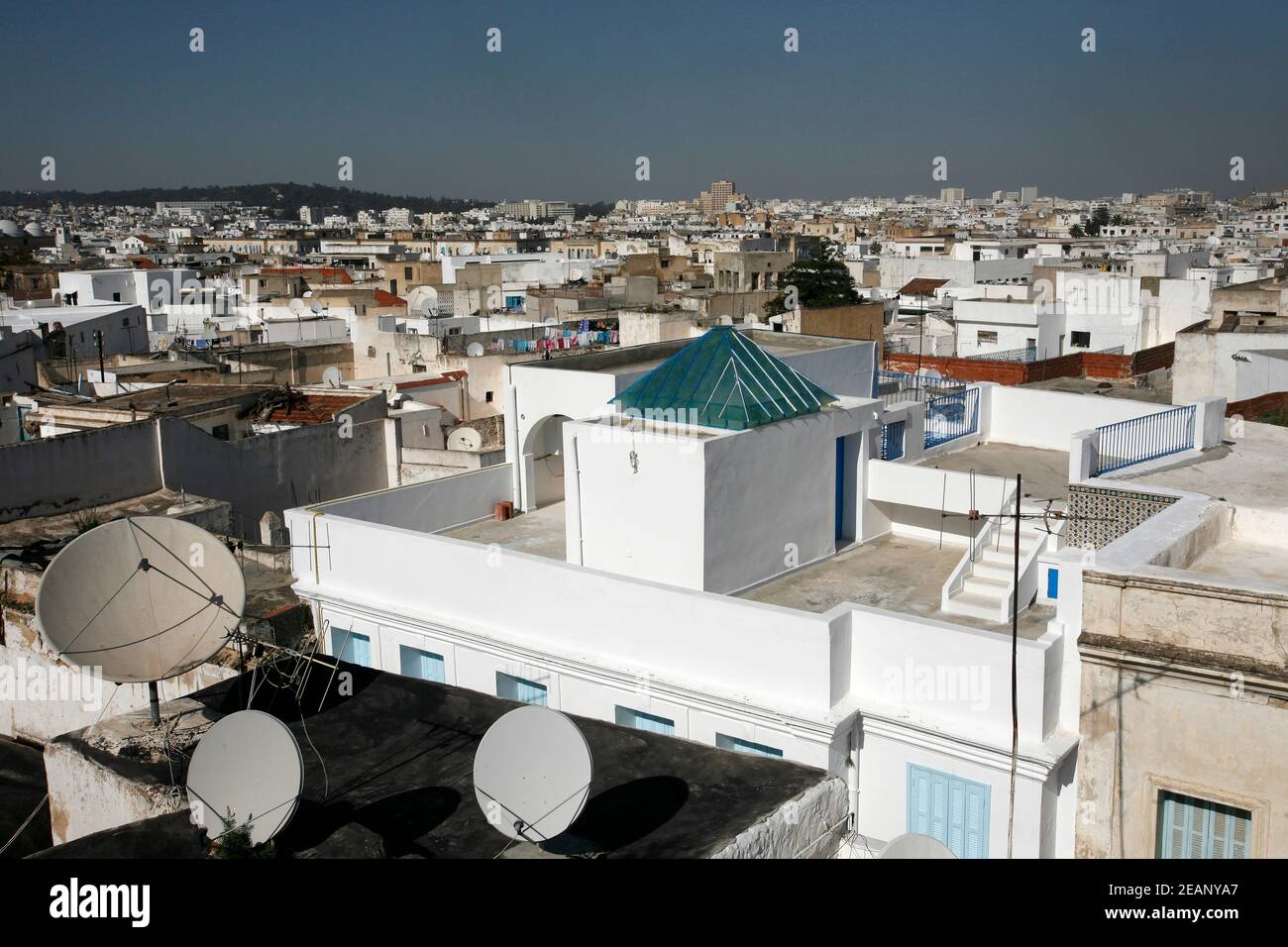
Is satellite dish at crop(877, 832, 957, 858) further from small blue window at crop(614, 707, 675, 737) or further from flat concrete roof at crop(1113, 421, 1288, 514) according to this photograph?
flat concrete roof at crop(1113, 421, 1288, 514)

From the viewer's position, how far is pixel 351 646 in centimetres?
1655

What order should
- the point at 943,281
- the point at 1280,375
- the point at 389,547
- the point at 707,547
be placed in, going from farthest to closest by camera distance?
the point at 943,281 < the point at 1280,375 < the point at 389,547 < the point at 707,547

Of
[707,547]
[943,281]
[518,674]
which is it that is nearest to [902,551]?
[707,547]

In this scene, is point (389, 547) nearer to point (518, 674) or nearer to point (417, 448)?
point (518, 674)

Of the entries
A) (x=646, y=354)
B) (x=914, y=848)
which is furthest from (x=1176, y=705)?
(x=646, y=354)

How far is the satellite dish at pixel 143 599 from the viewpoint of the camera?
11016 mm

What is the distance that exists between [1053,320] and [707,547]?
3175cm

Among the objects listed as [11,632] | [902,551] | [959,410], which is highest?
[959,410]

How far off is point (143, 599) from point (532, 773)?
4.84m

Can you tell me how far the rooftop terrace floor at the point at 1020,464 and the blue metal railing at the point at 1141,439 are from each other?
0.87 metres

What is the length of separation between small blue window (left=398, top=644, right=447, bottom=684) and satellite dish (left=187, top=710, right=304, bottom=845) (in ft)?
20.1

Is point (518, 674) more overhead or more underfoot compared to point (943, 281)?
more underfoot

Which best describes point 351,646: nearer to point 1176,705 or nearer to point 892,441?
point 892,441

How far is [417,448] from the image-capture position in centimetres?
2828
